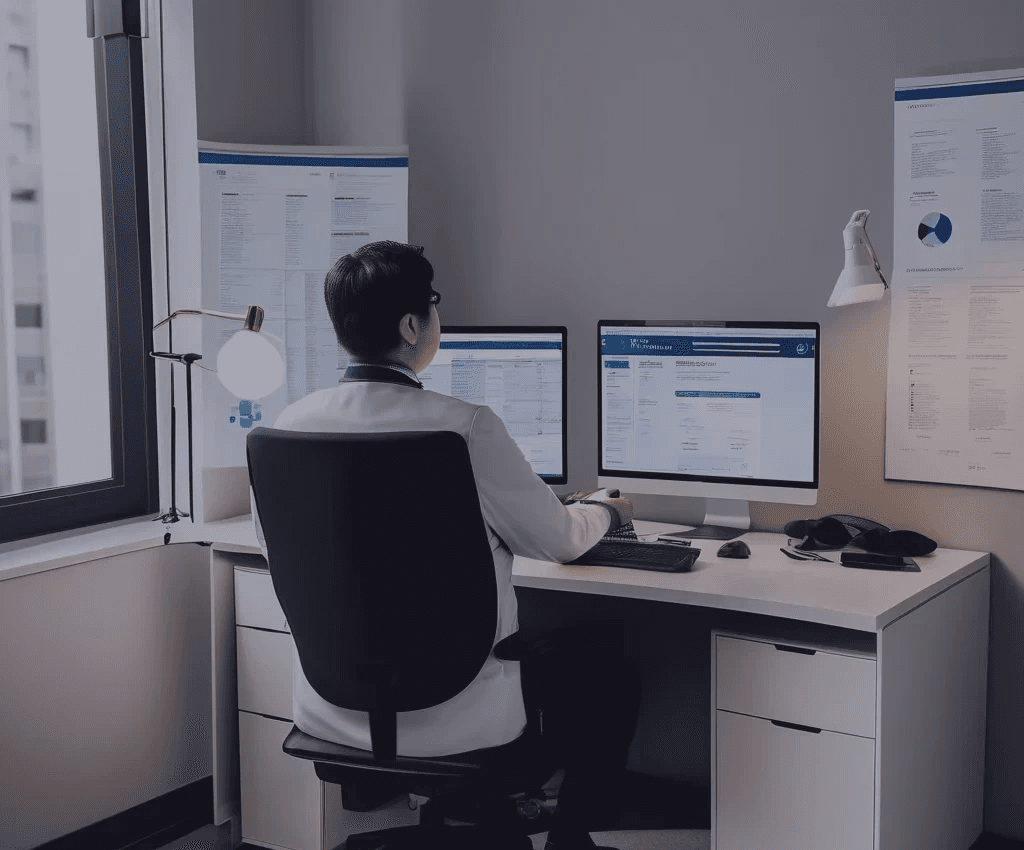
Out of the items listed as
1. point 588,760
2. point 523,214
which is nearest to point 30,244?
point 523,214

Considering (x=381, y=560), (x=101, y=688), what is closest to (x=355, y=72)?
(x=101, y=688)

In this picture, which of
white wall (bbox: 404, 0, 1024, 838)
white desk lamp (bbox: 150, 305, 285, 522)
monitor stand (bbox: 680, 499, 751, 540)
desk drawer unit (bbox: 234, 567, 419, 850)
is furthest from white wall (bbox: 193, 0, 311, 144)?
monitor stand (bbox: 680, 499, 751, 540)

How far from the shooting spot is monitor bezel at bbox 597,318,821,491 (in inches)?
91.4

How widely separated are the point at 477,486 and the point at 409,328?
305 millimetres

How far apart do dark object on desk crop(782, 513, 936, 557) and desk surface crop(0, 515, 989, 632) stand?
3 cm

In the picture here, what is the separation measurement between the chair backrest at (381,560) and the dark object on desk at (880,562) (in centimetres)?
91

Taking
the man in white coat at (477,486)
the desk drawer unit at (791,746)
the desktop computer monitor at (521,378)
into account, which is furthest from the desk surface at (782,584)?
the desktop computer monitor at (521,378)

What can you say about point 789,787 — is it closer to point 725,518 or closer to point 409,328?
point 725,518

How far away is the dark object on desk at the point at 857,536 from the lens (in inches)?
87.9

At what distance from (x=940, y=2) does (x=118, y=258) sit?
85.2 inches

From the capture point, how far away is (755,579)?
6.70ft

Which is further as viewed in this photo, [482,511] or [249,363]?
[249,363]

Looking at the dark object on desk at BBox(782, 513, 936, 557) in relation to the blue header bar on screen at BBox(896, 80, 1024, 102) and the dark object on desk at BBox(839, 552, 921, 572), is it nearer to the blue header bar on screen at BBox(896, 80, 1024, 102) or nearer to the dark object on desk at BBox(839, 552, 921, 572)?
the dark object on desk at BBox(839, 552, 921, 572)

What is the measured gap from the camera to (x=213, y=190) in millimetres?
2814
